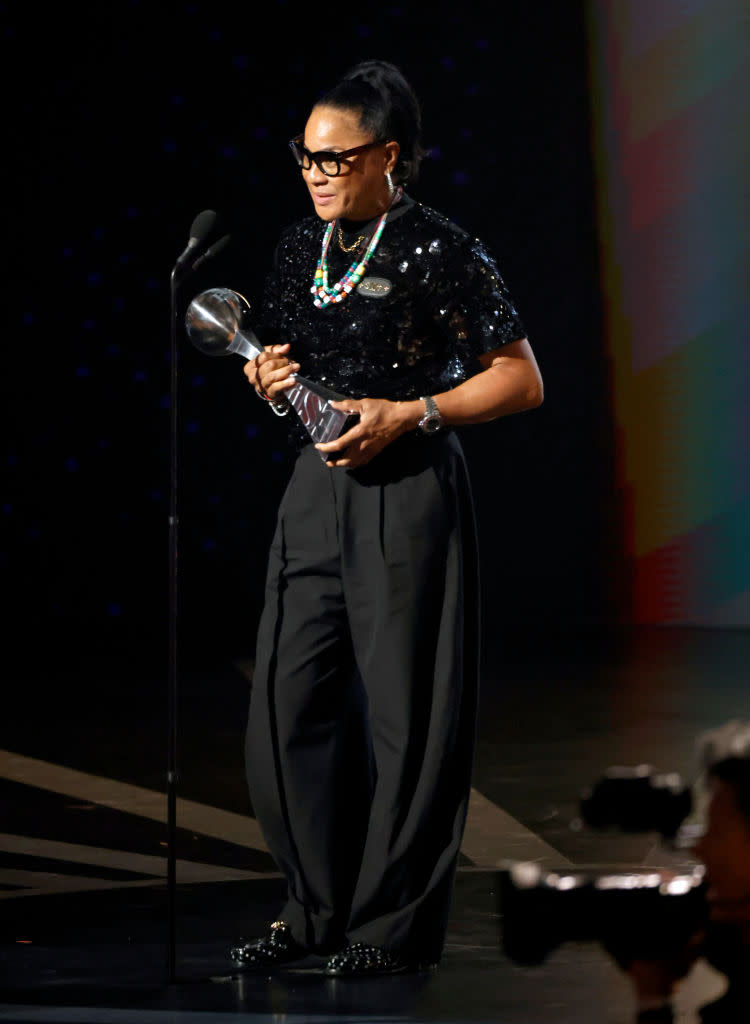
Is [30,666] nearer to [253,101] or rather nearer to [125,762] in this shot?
[125,762]

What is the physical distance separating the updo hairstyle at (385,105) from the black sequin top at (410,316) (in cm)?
9

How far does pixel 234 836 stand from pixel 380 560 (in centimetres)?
149

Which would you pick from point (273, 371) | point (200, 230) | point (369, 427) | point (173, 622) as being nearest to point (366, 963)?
point (173, 622)

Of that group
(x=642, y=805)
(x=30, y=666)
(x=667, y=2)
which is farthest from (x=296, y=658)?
(x=667, y=2)

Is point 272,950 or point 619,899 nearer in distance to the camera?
point 619,899

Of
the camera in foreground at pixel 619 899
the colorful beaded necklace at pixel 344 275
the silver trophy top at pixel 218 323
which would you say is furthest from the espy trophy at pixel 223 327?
the camera in foreground at pixel 619 899

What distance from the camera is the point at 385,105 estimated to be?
8.76 ft

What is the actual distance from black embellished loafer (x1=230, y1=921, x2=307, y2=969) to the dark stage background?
16.4 feet

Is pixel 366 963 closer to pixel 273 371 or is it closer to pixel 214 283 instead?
pixel 273 371

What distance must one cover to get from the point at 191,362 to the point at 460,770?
5541mm

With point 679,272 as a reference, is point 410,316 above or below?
below

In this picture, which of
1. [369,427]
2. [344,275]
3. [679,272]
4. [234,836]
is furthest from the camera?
[679,272]

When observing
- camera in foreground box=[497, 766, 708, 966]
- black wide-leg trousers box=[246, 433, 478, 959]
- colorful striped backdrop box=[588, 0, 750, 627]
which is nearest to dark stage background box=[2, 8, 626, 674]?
colorful striped backdrop box=[588, 0, 750, 627]

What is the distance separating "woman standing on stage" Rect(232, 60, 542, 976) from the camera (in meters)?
2.62
